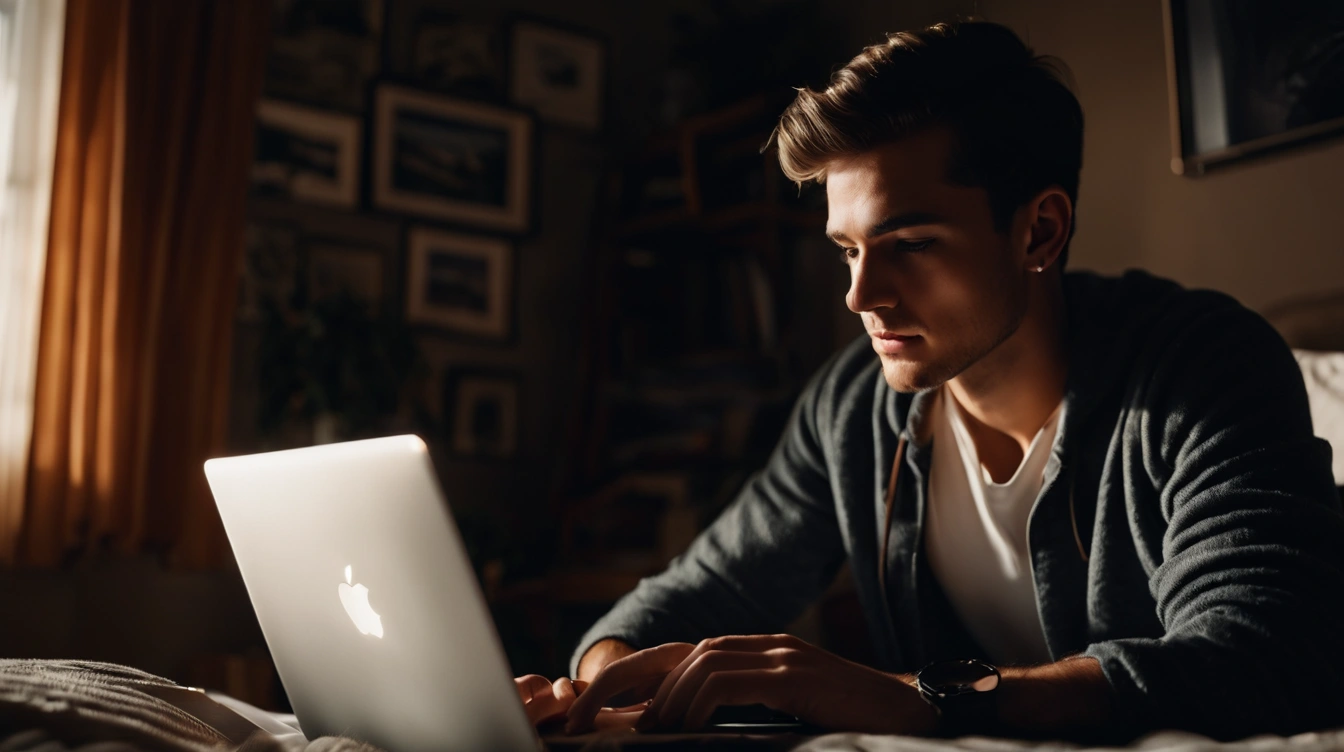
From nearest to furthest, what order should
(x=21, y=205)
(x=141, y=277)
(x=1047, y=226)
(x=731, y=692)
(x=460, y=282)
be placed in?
(x=731, y=692), (x=1047, y=226), (x=21, y=205), (x=141, y=277), (x=460, y=282)

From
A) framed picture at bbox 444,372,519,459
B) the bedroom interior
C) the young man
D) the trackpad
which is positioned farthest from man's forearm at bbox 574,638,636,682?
framed picture at bbox 444,372,519,459

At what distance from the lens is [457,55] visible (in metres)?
3.38

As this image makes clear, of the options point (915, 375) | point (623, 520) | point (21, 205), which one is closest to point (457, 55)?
point (21, 205)

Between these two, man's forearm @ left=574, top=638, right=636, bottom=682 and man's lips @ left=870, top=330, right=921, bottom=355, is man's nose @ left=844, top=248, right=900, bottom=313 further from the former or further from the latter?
man's forearm @ left=574, top=638, right=636, bottom=682

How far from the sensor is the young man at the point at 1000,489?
82 cm

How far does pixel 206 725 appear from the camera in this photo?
A: 81 centimetres

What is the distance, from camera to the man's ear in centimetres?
131

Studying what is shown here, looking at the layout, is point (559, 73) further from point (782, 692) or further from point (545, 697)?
point (782, 692)

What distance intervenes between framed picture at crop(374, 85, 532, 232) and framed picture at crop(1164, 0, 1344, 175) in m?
1.96

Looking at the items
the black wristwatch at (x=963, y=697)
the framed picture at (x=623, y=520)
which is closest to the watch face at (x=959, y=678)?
the black wristwatch at (x=963, y=697)

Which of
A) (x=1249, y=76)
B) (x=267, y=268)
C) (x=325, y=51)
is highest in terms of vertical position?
(x=325, y=51)

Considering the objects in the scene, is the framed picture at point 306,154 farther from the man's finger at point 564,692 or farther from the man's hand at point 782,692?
the man's hand at point 782,692

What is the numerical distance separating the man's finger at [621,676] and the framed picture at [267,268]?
2312 millimetres

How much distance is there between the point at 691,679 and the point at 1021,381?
0.75m
